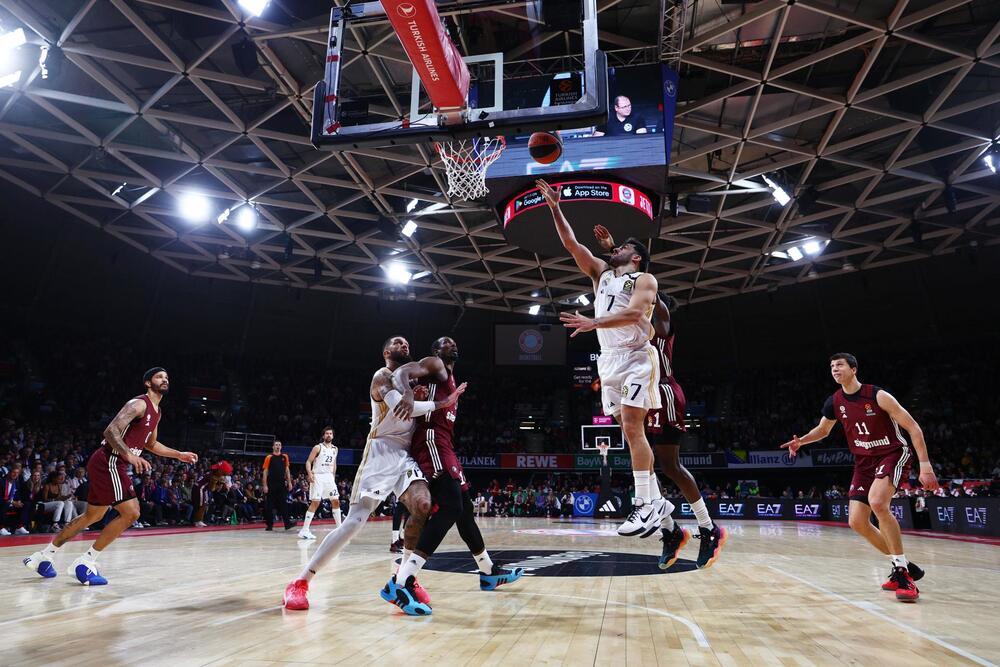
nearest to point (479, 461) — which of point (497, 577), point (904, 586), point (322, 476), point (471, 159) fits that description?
point (322, 476)

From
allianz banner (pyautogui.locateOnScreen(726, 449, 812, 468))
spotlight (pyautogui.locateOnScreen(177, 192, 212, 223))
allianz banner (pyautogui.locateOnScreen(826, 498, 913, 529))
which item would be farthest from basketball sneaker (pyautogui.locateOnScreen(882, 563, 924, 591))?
allianz banner (pyautogui.locateOnScreen(726, 449, 812, 468))

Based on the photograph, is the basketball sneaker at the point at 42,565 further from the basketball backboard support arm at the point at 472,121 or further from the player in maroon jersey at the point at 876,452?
the player in maroon jersey at the point at 876,452

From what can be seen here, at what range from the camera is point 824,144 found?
1692 centimetres

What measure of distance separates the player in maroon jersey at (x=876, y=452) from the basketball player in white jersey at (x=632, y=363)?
193cm

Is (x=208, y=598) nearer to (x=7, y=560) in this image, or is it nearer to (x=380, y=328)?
(x=7, y=560)

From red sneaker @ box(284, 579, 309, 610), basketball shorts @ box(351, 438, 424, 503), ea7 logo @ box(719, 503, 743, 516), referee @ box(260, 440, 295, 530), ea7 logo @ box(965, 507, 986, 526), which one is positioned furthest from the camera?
ea7 logo @ box(719, 503, 743, 516)

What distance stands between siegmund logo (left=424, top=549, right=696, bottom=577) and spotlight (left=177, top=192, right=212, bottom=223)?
16.4 metres

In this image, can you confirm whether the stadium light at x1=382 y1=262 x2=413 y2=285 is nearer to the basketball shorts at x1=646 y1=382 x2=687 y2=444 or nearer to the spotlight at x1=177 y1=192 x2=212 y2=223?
the spotlight at x1=177 y1=192 x2=212 y2=223

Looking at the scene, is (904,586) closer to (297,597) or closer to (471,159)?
(297,597)

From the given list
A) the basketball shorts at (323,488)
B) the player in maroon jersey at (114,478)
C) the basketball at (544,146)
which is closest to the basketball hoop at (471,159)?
the basketball at (544,146)

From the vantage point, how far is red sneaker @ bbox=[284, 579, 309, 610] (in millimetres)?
4430

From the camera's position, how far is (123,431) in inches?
228

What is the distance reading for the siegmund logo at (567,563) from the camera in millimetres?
7031

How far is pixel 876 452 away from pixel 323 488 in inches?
385
